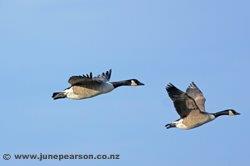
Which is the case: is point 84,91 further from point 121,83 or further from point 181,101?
point 181,101

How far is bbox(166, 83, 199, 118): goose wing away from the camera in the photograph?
27.5m

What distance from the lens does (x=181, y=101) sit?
2806 cm

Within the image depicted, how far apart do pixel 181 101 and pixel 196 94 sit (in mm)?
2817

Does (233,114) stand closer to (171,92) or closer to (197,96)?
(197,96)

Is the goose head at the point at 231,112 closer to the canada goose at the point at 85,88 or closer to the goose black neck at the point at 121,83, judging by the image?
the goose black neck at the point at 121,83

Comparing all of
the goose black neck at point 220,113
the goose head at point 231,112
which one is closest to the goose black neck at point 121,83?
the goose black neck at point 220,113

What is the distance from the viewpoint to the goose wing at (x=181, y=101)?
2755cm

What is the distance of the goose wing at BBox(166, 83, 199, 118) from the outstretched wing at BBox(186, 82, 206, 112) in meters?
2.00

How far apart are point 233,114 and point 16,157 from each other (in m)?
7.81

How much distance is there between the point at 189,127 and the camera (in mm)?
28781

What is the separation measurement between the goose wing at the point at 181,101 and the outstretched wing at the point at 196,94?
6.57 feet

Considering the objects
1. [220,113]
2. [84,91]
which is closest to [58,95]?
[84,91]

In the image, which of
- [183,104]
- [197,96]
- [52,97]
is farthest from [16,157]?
[197,96]

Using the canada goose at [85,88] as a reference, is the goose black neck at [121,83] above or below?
above
